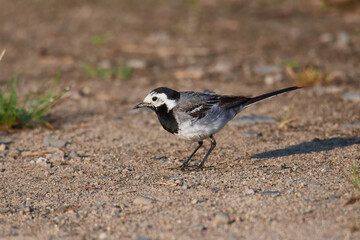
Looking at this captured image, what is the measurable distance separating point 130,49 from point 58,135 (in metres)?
4.65

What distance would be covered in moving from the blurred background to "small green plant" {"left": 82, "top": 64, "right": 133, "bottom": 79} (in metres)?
0.02

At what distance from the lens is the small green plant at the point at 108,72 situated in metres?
9.34

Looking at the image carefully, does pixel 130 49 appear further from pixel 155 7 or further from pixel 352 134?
pixel 352 134

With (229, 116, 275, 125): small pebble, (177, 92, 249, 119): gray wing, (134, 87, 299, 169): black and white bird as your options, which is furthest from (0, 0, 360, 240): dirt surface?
(177, 92, 249, 119): gray wing

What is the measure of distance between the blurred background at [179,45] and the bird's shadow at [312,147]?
242 centimetres

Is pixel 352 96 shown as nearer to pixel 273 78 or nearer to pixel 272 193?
pixel 273 78

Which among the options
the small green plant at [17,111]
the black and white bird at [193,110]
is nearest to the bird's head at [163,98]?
the black and white bird at [193,110]

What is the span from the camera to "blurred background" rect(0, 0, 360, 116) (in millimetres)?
9098

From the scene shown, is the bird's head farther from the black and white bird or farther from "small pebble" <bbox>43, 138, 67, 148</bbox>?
"small pebble" <bbox>43, 138, 67, 148</bbox>

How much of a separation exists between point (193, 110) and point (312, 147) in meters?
1.63

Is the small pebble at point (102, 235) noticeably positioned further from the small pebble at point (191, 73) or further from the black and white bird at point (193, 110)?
the small pebble at point (191, 73)

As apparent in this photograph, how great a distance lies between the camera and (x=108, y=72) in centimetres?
945

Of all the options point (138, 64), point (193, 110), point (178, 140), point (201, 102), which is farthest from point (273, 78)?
point (193, 110)

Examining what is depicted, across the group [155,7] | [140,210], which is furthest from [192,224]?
[155,7]
